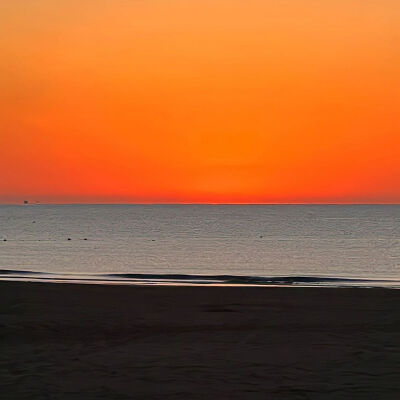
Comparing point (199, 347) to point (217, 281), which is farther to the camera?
point (217, 281)

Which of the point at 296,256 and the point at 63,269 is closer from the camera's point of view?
the point at 63,269

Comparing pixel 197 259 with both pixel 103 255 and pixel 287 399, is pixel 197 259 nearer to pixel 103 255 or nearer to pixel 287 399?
pixel 103 255

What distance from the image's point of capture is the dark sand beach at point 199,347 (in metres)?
11.1

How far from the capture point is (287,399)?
34.3ft

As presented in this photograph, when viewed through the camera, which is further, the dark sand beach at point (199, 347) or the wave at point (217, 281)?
the wave at point (217, 281)

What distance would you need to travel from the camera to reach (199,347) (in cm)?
1423

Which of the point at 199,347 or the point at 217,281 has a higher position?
→ the point at 199,347

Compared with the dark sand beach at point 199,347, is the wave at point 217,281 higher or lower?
lower

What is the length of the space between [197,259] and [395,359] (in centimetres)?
4985

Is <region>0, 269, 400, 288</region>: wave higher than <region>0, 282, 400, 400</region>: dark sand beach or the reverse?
the reverse

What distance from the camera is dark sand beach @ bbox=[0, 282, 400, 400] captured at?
11109mm

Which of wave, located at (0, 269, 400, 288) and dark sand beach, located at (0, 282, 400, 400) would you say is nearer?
dark sand beach, located at (0, 282, 400, 400)

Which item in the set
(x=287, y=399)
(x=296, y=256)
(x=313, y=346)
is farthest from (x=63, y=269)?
(x=287, y=399)

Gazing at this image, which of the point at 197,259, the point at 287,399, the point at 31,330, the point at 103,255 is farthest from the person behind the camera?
the point at 103,255
